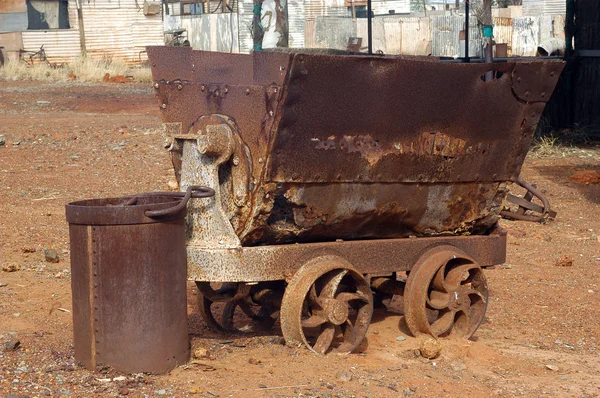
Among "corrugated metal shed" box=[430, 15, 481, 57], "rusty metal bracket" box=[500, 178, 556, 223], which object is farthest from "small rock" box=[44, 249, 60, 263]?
"corrugated metal shed" box=[430, 15, 481, 57]

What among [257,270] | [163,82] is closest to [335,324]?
[257,270]

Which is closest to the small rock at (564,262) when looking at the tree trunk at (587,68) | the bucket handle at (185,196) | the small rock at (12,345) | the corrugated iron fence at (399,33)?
the bucket handle at (185,196)

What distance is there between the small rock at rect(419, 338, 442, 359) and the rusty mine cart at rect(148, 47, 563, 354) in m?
0.20

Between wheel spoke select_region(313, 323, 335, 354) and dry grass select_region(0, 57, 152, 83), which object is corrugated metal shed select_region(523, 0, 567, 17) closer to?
dry grass select_region(0, 57, 152, 83)

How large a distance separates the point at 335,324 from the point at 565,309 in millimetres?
2250

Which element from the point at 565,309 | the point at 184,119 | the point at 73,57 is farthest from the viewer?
the point at 73,57

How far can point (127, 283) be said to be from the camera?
4.17 meters

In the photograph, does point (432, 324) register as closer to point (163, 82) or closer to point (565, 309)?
point (565, 309)

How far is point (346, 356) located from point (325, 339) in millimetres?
149

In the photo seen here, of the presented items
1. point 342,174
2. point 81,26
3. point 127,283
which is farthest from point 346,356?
point 81,26

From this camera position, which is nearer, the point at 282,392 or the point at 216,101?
the point at 282,392

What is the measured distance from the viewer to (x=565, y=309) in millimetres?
6238

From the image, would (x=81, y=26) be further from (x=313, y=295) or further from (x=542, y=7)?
(x=313, y=295)

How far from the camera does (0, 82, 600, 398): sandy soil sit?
14.0ft
